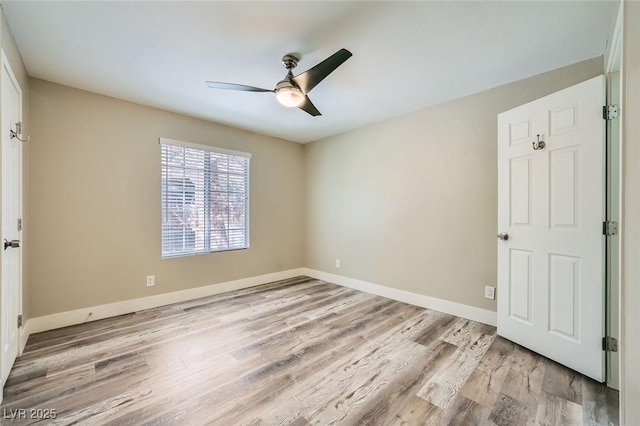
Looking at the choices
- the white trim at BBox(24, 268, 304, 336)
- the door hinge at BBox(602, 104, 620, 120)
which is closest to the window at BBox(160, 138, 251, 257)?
the white trim at BBox(24, 268, 304, 336)

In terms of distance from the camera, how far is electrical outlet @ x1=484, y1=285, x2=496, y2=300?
106 inches

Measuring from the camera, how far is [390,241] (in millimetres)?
3619

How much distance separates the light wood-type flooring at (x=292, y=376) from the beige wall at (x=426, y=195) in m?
0.62

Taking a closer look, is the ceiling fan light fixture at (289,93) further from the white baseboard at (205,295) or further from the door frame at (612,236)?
the white baseboard at (205,295)

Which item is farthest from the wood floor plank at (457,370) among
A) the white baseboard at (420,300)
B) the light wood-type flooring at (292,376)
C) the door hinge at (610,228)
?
the door hinge at (610,228)

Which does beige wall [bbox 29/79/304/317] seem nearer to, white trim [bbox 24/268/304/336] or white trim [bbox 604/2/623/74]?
white trim [bbox 24/268/304/336]

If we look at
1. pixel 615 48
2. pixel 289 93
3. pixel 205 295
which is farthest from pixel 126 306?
pixel 615 48

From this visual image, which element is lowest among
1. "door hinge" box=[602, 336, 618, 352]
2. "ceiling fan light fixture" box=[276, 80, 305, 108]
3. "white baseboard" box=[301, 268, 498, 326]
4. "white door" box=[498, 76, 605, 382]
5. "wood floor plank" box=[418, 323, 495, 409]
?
"wood floor plank" box=[418, 323, 495, 409]

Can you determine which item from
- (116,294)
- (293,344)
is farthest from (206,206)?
(293,344)

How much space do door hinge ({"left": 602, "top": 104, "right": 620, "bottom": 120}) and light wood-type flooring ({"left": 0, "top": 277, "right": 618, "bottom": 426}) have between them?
1.83m

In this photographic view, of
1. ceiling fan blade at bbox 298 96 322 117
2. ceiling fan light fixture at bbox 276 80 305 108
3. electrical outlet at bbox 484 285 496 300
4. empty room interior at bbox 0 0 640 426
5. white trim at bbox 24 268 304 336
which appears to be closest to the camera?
empty room interior at bbox 0 0 640 426

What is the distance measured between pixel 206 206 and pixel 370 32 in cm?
299

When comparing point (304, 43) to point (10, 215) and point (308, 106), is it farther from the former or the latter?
point (10, 215)

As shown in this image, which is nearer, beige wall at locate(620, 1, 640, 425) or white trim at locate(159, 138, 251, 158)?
beige wall at locate(620, 1, 640, 425)
